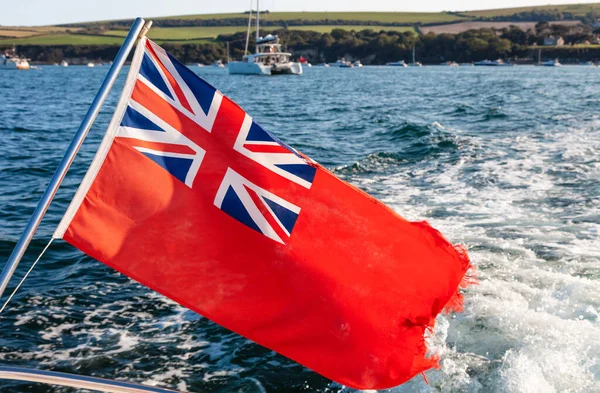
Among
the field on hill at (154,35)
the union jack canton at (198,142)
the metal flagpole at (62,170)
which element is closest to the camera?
the metal flagpole at (62,170)

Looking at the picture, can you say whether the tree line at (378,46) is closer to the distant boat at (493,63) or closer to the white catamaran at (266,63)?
the distant boat at (493,63)

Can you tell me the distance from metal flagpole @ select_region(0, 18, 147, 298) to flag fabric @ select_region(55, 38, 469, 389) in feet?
0.43

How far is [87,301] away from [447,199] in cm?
A: 738

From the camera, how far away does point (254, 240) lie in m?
3.78

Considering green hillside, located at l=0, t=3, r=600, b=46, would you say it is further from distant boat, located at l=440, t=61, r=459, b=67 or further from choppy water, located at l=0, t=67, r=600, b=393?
choppy water, located at l=0, t=67, r=600, b=393

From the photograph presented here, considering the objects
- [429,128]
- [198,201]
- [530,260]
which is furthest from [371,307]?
[429,128]

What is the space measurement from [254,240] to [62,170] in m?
1.11

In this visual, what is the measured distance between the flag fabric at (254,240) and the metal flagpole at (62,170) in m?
0.13

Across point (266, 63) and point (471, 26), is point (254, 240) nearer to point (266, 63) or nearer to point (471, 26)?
point (266, 63)

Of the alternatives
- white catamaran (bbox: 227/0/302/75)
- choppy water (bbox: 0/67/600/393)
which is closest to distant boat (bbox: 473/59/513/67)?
white catamaran (bbox: 227/0/302/75)

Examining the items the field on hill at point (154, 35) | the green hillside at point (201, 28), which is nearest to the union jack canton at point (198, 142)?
the field on hill at point (154, 35)

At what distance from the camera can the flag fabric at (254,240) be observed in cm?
363

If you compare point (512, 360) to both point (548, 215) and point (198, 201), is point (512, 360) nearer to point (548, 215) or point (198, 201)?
point (198, 201)

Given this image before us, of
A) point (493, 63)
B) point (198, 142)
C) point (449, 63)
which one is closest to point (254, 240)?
point (198, 142)
